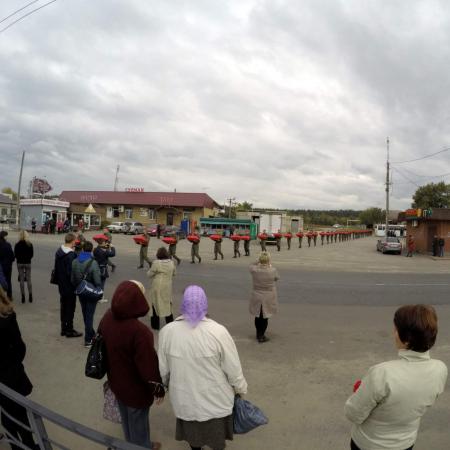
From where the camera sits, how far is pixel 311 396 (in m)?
4.40

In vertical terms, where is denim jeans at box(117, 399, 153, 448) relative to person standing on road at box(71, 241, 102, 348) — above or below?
below

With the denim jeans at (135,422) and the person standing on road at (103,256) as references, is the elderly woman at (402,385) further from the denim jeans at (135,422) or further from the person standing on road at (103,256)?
the person standing on road at (103,256)

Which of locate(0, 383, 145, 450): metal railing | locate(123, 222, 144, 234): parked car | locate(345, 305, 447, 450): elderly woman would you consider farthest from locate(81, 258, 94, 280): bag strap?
locate(123, 222, 144, 234): parked car

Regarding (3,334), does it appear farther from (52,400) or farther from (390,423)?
(390,423)

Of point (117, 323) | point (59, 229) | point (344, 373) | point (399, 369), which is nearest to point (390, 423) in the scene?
point (399, 369)

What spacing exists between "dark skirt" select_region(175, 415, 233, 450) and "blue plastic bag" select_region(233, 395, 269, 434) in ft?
0.18

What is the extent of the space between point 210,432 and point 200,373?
0.47 meters

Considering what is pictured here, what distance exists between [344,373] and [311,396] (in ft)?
3.12

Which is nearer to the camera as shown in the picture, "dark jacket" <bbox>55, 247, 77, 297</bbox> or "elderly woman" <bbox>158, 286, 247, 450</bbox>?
"elderly woman" <bbox>158, 286, 247, 450</bbox>

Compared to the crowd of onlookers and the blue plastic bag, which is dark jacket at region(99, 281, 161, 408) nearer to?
the crowd of onlookers

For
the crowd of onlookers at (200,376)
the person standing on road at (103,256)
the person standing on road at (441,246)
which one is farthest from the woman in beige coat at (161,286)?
the person standing on road at (441,246)

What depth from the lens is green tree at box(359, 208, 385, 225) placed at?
4700 inches

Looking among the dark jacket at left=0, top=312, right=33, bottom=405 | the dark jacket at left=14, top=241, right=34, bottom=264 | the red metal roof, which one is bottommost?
the dark jacket at left=0, top=312, right=33, bottom=405

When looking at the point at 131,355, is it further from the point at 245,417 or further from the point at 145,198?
the point at 145,198
